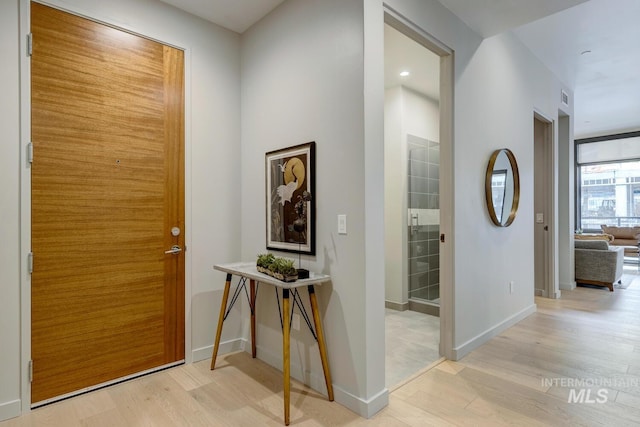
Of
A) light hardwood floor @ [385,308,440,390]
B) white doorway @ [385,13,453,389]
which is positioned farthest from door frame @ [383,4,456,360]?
white doorway @ [385,13,453,389]

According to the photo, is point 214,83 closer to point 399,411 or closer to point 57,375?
point 57,375

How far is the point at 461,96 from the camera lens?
9.50ft

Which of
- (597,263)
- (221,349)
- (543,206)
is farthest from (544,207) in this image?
(221,349)

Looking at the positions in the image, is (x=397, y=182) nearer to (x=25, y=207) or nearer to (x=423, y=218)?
(x=423, y=218)

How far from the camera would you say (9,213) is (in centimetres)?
200

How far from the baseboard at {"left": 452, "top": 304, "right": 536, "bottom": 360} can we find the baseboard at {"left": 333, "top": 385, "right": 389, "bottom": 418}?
95cm

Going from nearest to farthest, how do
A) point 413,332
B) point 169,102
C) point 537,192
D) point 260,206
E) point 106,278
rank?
point 106,278
point 169,102
point 260,206
point 413,332
point 537,192

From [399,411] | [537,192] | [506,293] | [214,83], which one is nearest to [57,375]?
[399,411]

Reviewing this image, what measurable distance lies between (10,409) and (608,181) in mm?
10725

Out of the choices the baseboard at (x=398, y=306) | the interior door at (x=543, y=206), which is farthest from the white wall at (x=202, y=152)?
the interior door at (x=543, y=206)

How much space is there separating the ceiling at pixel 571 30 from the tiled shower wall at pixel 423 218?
0.86 meters

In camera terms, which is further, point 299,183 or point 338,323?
point 299,183

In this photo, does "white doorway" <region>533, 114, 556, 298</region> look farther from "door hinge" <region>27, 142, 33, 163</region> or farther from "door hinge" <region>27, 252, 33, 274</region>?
"door hinge" <region>27, 252, 33, 274</region>

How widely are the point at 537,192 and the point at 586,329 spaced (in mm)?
2007
